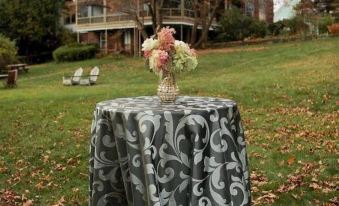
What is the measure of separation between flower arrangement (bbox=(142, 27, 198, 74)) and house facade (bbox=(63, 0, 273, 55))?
29.6 metres

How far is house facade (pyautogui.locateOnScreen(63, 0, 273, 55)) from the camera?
3997cm

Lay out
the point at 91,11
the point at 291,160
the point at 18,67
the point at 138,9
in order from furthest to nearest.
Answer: the point at 91,11
the point at 138,9
the point at 18,67
the point at 291,160

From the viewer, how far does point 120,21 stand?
4316 cm

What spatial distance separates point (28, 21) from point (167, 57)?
4079cm

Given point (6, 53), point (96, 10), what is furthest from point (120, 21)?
point (6, 53)

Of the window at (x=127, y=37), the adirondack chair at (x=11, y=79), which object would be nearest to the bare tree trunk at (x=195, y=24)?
the window at (x=127, y=37)

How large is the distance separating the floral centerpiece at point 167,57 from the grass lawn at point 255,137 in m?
1.99

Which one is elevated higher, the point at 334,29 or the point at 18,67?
the point at 334,29

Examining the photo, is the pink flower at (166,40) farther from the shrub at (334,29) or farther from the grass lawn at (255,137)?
the shrub at (334,29)

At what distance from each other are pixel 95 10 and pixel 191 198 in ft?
→ 143

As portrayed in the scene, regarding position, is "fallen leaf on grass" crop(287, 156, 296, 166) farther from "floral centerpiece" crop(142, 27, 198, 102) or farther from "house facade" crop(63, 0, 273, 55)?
"house facade" crop(63, 0, 273, 55)

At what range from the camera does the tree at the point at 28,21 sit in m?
44.5

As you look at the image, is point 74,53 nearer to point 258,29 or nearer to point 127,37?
point 127,37

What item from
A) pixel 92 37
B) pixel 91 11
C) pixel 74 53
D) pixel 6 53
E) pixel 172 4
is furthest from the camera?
pixel 91 11
